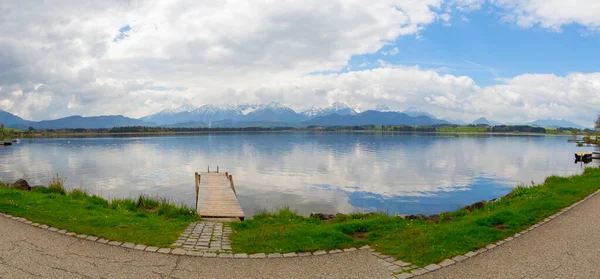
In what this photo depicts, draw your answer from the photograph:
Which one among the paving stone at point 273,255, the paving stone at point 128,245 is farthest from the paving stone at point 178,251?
the paving stone at point 273,255

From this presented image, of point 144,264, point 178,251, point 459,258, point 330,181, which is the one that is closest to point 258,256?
point 178,251

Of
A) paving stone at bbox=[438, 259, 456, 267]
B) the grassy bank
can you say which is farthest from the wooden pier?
paving stone at bbox=[438, 259, 456, 267]

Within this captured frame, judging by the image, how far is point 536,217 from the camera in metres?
13.7

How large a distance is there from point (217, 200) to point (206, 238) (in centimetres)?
1045

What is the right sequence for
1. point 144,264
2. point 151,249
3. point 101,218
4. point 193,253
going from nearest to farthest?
point 144,264 → point 193,253 → point 151,249 → point 101,218

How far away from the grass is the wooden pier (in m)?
2.96

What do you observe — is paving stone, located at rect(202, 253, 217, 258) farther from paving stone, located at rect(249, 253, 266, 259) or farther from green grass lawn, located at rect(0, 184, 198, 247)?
green grass lawn, located at rect(0, 184, 198, 247)

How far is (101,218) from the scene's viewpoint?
13.3m

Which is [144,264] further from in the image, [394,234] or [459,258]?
[459,258]

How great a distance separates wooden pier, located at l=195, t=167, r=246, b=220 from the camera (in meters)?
18.3

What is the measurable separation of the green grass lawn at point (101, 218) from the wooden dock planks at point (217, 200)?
9.76 feet

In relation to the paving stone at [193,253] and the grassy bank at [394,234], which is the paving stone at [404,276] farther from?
the paving stone at [193,253]

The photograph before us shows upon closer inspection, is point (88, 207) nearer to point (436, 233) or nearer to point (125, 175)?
point (436, 233)

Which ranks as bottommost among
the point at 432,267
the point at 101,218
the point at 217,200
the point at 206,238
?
the point at 217,200
